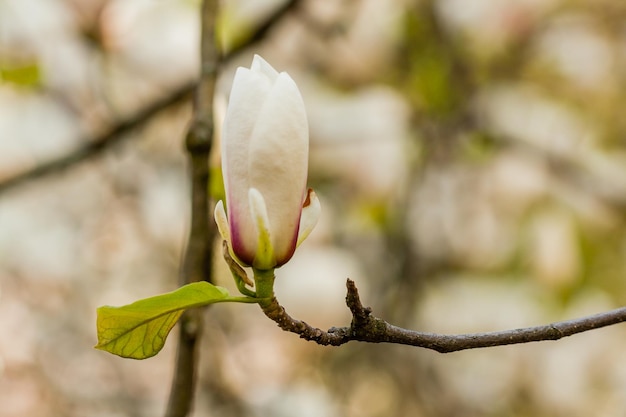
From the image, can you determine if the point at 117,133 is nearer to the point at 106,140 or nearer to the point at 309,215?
the point at 106,140

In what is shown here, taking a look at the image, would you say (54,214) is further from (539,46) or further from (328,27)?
(539,46)

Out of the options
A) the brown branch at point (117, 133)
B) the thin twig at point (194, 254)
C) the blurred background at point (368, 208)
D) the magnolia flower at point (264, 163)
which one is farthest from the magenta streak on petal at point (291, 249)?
the blurred background at point (368, 208)

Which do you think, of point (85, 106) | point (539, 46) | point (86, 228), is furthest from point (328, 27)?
point (86, 228)

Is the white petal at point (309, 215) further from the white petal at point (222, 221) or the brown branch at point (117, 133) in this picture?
the brown branch at point (117, 133)

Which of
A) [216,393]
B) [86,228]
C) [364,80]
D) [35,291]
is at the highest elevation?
[364,80]

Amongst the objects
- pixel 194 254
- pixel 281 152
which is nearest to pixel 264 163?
pixel 281 152

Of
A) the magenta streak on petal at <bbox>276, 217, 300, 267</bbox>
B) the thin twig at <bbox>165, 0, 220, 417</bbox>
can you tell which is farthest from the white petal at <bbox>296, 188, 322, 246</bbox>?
the thin twig at <bbox>165, 0, 220, 417</bbox>
